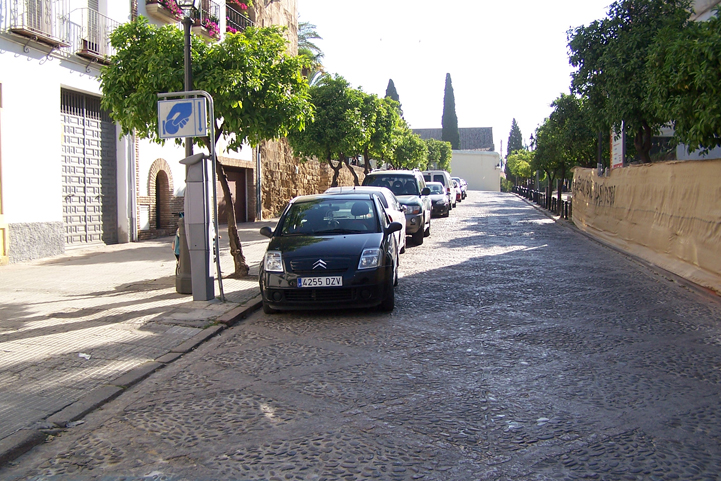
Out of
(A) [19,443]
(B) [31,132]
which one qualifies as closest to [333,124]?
(B) [31,132]

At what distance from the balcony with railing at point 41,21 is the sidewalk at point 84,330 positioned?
4.63 m

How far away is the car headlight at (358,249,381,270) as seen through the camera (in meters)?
7.78

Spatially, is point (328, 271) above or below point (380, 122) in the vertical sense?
below

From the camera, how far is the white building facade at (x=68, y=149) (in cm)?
1304

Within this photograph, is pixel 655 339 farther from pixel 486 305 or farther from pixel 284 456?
pixel 284 456

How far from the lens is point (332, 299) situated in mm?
7707

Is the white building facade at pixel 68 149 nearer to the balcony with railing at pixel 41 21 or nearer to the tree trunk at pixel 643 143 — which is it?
the balcony with railing at pixel 41 21

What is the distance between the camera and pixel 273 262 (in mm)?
7945

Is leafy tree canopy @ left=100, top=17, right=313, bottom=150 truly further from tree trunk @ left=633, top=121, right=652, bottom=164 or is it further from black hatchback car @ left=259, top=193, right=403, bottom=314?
tree trunk @ left=633, top=121, right=652, bottom=164

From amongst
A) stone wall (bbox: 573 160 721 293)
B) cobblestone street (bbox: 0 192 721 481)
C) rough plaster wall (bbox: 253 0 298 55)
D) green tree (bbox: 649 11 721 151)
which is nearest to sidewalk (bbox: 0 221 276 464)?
cobblestone street (bbox: 0 192 721 481)

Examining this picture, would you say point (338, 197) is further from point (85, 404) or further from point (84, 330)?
point (85, 404)

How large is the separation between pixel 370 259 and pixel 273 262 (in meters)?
1.17

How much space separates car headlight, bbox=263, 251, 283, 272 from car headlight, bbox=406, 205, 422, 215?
8926mm

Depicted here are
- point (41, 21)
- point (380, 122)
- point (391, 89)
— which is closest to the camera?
point (41, 21)
